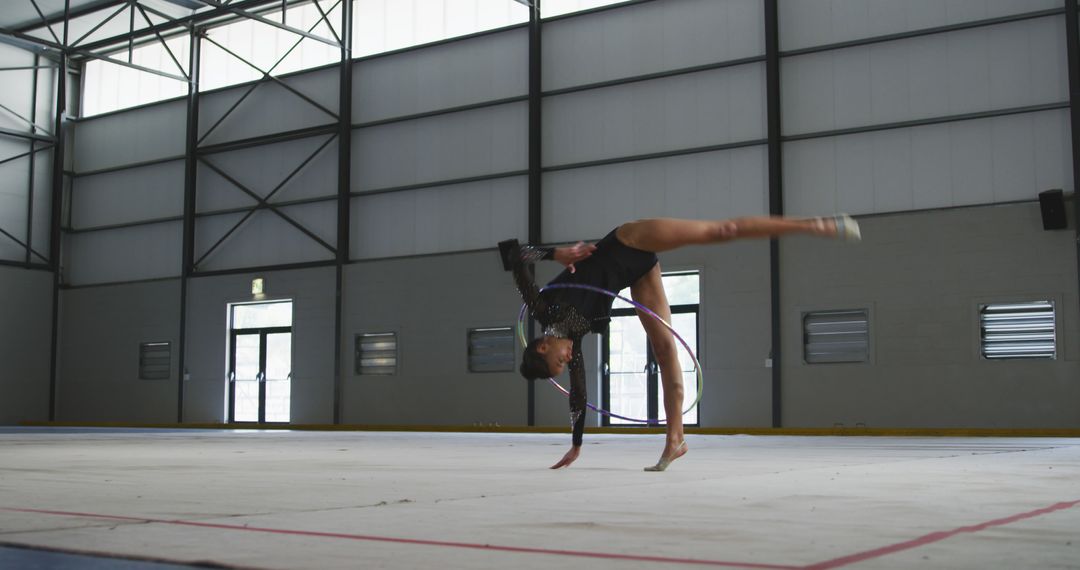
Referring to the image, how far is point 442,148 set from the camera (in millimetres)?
21859

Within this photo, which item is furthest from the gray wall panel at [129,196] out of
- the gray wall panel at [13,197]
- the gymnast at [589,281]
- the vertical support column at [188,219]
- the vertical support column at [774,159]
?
the gymnast at [589,281]

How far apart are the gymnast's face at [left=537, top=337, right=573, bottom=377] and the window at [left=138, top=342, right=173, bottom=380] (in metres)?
21.2

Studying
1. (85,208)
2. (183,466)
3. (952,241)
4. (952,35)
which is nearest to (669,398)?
(183,466)

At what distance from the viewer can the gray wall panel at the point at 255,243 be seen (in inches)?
924

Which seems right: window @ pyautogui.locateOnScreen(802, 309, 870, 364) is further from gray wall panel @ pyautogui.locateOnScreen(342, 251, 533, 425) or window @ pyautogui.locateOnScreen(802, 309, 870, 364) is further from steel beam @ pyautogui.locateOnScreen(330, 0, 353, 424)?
steel beam @ pyautogui.locateOnScreen(330, 0, 353, 424)

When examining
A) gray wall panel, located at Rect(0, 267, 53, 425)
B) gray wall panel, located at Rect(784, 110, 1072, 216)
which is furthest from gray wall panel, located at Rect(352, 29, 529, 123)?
gray wall panel, located at Rect(0, 267, 53, 425)

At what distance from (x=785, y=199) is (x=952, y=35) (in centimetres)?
362

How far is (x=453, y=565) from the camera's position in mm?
2674

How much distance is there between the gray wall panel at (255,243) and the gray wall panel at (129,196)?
107 centimetres

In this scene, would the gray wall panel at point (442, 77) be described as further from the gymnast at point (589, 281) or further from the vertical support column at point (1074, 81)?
the gymnast at point (589, 281)

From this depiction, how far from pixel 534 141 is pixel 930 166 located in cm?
714

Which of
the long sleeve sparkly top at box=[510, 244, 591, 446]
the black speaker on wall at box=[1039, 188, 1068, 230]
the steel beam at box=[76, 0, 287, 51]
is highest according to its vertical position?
the steel beam at box=[76, 0, 287, 51]

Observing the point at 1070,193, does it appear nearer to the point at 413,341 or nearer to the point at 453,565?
the point at 413,341

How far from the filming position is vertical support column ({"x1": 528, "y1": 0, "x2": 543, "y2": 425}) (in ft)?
66.8
